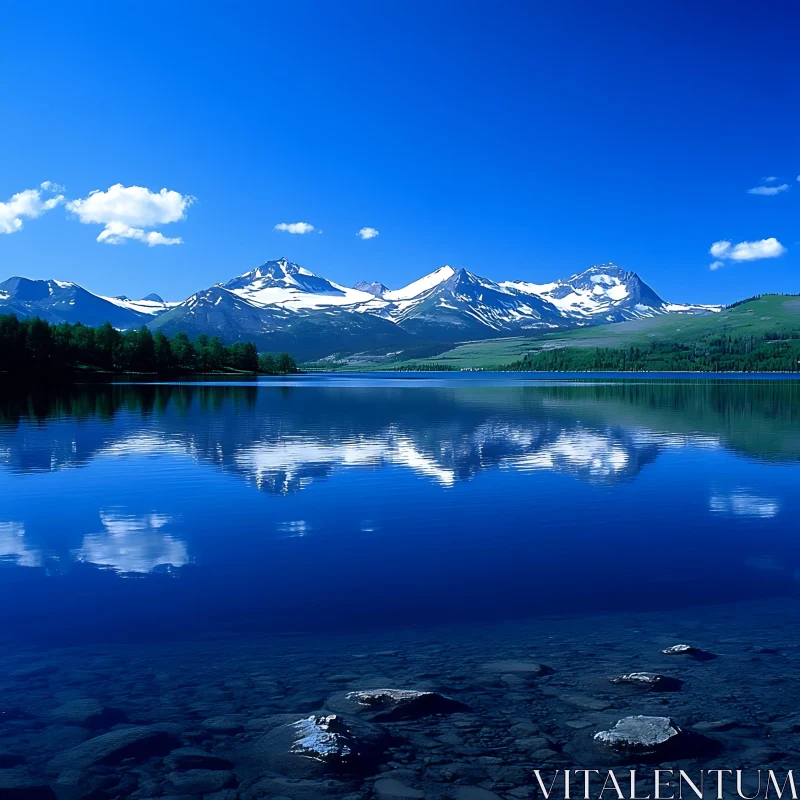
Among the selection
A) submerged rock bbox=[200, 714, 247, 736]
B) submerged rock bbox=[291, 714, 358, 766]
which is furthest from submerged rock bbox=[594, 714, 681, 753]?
submerged rock bbox=[200, 714, 247, 736]

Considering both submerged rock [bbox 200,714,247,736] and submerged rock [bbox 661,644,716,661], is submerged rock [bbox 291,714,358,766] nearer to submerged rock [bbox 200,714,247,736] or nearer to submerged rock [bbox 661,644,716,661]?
submerged rock [bbox 200,714,247,736]

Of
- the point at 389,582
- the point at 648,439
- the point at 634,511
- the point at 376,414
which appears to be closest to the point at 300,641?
the point at 389,582

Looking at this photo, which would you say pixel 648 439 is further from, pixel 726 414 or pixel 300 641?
pixel 300 641

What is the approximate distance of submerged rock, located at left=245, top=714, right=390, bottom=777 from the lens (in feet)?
39.8

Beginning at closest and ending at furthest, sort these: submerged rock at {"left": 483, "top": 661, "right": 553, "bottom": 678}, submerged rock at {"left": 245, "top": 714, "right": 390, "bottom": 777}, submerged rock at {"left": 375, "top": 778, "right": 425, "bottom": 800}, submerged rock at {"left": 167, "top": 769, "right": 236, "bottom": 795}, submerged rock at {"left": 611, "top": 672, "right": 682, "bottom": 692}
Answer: submerged rock at {"left": 375, "top": 778, "right": 425, "bottom": 800} → submerged rock at {"left": 167, "top": 769, "right": 236, "bottom": 795} → submerged rock at {"left": 245, "top": 714, "right": 390, "bottom": 777} → submerged rock at {"left": 611, "top": 672, "right": 682, "bottom": 692} → submerged rock at {"left": 483, "top": 661, "right": 553, "bottom": 678}

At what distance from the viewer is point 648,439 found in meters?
65.8

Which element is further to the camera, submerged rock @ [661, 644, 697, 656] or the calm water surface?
the calm water surface

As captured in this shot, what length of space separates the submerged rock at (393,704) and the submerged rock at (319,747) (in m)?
0.47

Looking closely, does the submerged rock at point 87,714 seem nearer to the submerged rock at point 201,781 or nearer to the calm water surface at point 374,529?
the submerged rock at point 201,781

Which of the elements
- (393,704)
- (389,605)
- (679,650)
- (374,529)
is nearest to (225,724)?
(393,704)

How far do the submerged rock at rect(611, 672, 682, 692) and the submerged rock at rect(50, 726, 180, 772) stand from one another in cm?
921

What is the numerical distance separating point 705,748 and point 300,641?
31.8 feet

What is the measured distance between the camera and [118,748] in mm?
12719

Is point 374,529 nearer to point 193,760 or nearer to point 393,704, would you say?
point 393,704
